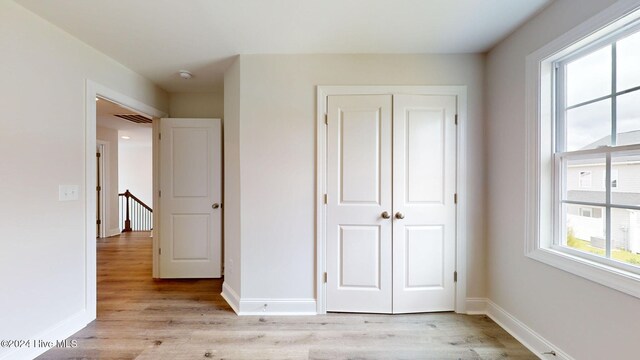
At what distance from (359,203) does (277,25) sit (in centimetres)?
159

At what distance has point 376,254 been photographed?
2.29 m

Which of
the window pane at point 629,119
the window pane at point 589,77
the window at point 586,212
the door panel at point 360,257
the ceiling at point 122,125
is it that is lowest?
the door panel at point 360,257

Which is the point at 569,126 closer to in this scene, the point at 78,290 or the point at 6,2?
the point at 6,2

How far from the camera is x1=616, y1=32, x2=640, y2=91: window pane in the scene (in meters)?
1.35

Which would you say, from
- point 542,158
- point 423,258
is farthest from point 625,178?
point 423,258

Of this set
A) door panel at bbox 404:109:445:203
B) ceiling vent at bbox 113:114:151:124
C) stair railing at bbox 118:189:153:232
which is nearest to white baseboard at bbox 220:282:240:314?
door panel at bbox 404:109:445:203

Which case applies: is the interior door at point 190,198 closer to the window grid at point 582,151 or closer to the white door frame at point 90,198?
the white door frame at point 90,198

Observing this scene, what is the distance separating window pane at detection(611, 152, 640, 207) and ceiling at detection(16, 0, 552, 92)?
110cm

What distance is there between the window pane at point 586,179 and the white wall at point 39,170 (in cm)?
367

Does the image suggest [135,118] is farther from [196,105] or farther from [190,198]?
[190,198]

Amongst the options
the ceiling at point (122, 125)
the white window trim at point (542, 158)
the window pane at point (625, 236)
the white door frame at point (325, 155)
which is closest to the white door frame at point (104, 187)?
the ceiling at point (122, 125)

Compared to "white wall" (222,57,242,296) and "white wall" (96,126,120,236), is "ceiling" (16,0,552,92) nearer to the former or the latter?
"white wall" (222,57,242,296)

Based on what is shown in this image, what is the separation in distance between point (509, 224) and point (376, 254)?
111cm

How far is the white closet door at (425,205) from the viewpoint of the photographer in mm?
2271
